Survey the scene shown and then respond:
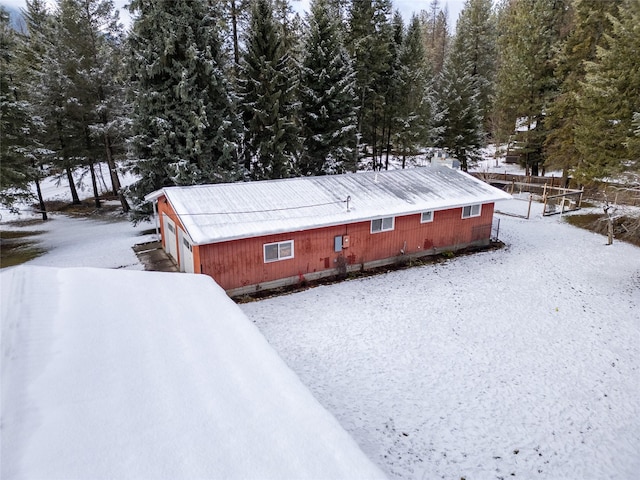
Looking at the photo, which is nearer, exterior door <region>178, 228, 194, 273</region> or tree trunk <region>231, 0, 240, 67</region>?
exterior door <region>178, 228, 194, 273</region>

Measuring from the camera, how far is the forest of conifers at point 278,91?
19438 mm

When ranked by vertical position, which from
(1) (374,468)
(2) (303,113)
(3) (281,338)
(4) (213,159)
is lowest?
(3) (281,338)

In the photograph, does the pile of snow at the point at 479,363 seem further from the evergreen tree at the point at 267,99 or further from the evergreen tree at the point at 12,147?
the evergreen tree at the point at 12,147

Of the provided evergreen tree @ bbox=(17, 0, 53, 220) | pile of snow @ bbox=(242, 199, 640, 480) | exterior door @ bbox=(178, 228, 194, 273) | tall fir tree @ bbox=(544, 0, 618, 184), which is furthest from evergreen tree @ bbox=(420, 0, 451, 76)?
Result: exterior door @ bbox=(178, 228, 194, 273)

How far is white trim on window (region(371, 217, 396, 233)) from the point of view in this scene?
666 inches

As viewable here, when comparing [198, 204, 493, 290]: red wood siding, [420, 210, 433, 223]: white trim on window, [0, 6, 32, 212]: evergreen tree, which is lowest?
[198, 204, 493, 290]: red wood siding

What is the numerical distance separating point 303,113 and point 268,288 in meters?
14.2

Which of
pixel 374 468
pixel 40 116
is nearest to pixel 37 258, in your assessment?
pixel 40 116

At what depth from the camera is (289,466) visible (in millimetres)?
4152

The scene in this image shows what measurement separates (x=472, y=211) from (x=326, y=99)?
38.3ft

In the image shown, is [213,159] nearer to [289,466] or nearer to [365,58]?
[365,58]

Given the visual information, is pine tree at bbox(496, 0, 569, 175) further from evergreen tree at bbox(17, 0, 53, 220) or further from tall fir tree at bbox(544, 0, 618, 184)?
evergreen tree at bbox(17, 0, 53, 220)

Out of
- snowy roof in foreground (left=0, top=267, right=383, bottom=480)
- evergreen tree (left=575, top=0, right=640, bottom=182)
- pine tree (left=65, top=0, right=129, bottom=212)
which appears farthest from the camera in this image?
pine tree (left=65, top=0, right=129, bottom=212)

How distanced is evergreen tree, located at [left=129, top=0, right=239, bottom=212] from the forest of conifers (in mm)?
71
